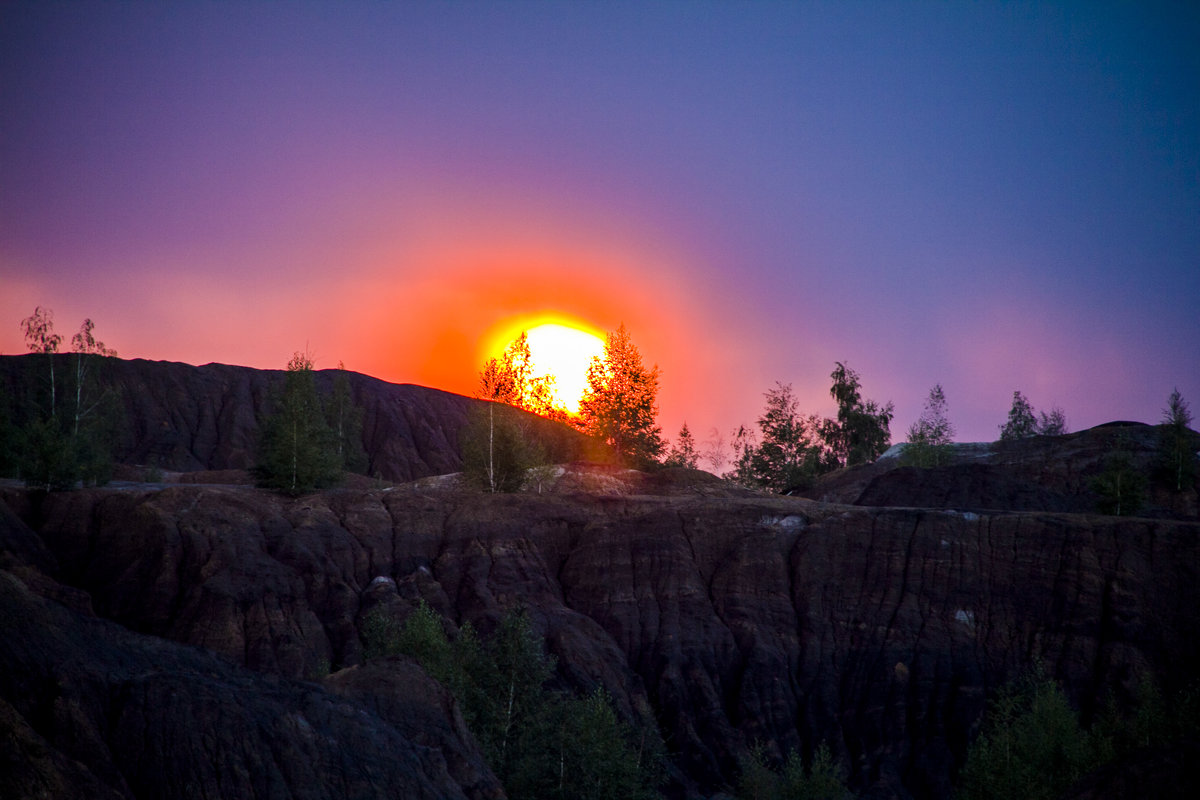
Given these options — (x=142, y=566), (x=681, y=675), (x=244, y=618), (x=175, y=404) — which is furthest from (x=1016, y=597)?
(x=175, y=404)

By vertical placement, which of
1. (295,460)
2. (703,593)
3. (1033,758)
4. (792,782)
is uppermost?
(295,460)

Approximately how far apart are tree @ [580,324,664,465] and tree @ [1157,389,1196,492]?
140 ft

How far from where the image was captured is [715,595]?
6241 centimetres

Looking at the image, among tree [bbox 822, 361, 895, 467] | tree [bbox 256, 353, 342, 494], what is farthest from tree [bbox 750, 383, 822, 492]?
tree [bbox 256, 353, 342, 494]

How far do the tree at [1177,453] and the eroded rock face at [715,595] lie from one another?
26.6m

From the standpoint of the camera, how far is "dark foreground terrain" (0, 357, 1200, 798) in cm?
5219

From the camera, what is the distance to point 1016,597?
57.6 meters

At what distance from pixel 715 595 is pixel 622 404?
34784mm

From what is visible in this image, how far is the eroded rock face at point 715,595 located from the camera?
172 ft

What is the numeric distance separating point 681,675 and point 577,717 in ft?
69.3

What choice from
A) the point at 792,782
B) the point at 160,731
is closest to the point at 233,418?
the point at 792,782

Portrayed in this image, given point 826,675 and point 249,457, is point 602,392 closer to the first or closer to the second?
point 826,675

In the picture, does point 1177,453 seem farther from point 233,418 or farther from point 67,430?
point 233,418

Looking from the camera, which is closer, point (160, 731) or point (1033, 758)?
point (160, 731)
